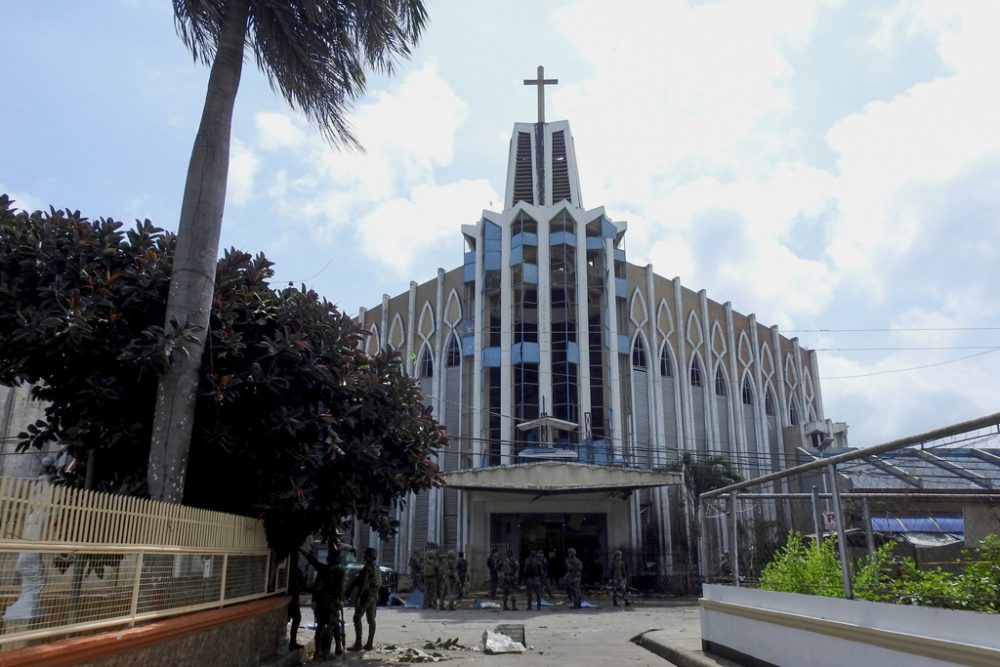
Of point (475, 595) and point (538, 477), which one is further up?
point (538, 477)

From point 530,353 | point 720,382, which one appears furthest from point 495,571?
point 720,382

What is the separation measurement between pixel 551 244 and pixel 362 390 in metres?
24.5

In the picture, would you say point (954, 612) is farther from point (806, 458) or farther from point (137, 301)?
point (806, 458)

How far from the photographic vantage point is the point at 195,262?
883cm

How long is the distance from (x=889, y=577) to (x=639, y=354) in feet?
94.2

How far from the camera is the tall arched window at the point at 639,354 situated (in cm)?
3451

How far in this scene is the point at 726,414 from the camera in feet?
121

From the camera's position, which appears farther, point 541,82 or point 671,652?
point 541,82

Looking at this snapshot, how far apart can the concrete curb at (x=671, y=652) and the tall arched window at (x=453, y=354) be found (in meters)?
21.9

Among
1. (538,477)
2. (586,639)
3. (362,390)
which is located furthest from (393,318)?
(362,390)

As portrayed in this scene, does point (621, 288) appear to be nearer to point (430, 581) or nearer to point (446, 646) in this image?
point (430, 581)

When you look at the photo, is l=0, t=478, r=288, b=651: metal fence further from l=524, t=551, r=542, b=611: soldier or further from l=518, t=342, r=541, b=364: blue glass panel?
l=518, t=342, r=541, b=364: blue glass panel

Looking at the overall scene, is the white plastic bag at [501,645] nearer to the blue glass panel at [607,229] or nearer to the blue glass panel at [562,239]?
the blue glass panel at [562,239]

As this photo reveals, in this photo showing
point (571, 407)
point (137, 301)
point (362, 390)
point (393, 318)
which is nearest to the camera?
point (137, 301)
